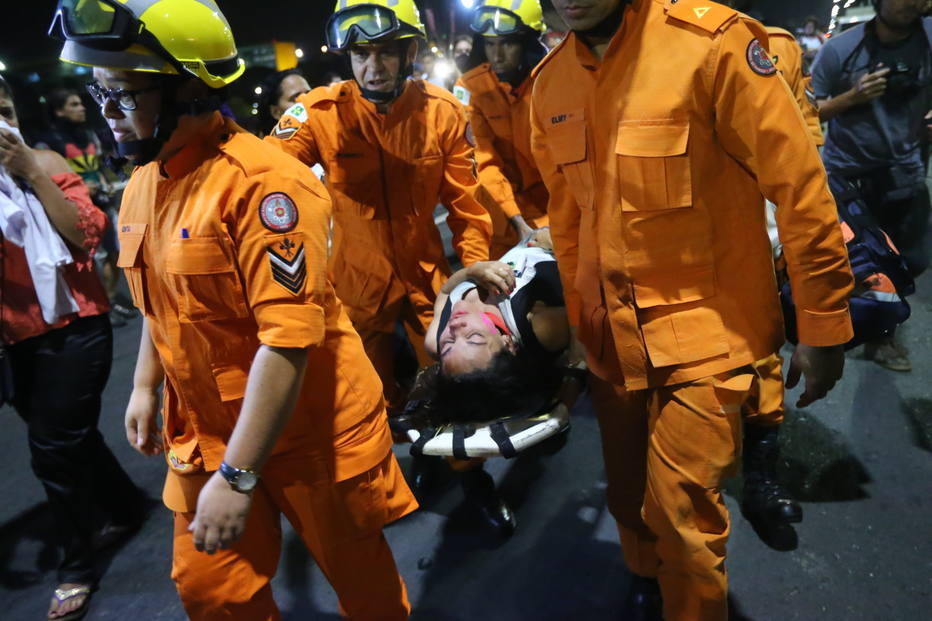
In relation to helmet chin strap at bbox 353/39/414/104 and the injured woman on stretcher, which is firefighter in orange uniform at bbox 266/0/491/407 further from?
the injured woman on stretcher

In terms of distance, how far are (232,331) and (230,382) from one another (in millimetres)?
124

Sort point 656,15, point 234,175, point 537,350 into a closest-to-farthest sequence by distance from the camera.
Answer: point 234,175 < point 656,15 < point 537,350

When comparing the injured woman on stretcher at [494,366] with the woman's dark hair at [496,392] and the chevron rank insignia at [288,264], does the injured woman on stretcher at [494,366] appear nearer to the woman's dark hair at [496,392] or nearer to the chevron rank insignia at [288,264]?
the woman's dark hair at [496,392]

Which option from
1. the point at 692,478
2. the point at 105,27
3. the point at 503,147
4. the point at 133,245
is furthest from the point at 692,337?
the point at 503,147

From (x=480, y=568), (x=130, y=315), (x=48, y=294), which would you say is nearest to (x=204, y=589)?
(x=480, y=568)

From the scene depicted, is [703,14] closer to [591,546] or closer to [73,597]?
Result: [591,546]

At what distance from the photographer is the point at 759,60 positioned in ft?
4.85

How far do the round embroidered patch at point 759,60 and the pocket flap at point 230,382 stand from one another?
137 centimetres

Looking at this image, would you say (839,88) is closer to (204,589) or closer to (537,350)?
(537,350)

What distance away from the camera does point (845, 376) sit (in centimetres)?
383

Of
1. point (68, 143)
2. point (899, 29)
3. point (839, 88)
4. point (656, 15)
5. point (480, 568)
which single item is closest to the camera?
point (656, 15)

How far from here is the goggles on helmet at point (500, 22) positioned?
3.50 metres

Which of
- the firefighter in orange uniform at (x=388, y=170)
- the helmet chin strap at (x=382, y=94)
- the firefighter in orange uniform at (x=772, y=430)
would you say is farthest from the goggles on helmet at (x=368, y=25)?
the firefighter in orange uniform at (x=772, y=430)

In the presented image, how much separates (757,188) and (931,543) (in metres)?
1.81
